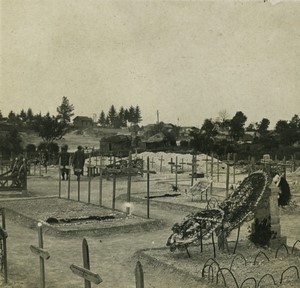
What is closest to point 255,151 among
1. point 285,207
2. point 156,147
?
point 156,147

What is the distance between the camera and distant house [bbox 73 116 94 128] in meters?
128

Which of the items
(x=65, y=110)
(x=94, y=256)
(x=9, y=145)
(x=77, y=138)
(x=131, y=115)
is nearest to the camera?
(x=94, y=256)

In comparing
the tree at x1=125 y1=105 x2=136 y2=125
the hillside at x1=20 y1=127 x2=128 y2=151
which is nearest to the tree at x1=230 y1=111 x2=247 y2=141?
the hillside at x1=20 y1=127 x2=128 y2=151

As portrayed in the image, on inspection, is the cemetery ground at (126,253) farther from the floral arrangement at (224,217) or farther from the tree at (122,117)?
the tree at (122,117)

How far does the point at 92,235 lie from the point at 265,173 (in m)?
4.79

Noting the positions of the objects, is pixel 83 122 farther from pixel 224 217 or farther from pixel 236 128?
pixel 224 217

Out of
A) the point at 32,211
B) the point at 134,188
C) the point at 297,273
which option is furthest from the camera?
the point at 134,188

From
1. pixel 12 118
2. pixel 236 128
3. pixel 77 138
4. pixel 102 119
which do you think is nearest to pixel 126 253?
pixel 236 128

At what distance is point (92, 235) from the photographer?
1294cm

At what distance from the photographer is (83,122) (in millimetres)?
129000

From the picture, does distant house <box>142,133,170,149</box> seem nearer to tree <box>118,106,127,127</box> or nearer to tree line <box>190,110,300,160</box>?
tree line <box>190,110,300,160</box>

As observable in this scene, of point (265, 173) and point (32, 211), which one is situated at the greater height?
point (265, 173)

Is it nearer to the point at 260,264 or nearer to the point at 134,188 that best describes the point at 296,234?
the point at 260,264

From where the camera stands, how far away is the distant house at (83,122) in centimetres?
12750
